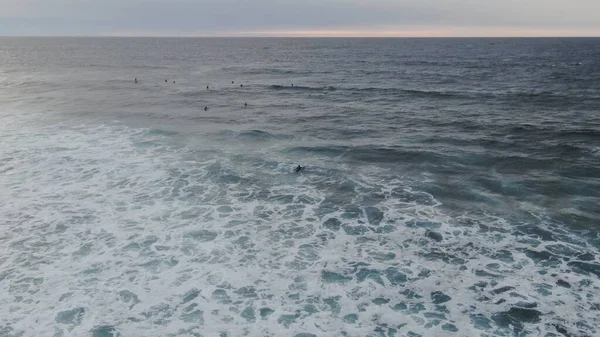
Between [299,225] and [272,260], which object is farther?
[299,225]

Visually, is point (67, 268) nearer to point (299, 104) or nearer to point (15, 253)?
point (15, 253)

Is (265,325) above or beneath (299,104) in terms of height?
beneath

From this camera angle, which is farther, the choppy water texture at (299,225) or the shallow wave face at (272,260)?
the choppy water texture at (299,225)

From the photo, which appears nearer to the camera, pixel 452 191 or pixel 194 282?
pixel 194 282

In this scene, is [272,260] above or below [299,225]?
below

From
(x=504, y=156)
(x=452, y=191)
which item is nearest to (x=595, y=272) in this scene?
(x=452, y=191)
